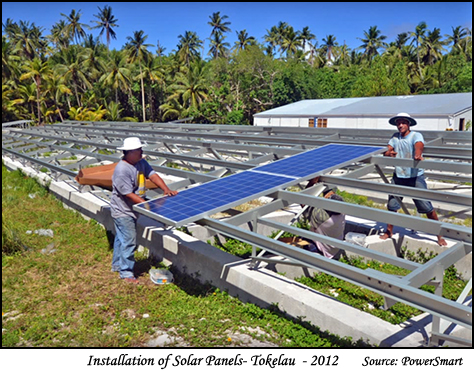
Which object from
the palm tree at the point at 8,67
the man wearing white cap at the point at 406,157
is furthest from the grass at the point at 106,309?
the palm tree at the point at 8,67

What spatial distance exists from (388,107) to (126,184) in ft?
91.2

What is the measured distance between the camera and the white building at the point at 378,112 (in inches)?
1059

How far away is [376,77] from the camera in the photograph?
144 ft

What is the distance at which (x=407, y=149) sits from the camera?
265 inches

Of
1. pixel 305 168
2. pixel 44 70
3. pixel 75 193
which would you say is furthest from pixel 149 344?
pixel 44 70

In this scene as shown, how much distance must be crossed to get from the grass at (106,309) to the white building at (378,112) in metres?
24.4

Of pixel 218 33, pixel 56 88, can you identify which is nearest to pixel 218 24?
pixel 218 33

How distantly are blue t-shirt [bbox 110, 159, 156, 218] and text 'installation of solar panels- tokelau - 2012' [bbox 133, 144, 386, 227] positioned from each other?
0.51 m

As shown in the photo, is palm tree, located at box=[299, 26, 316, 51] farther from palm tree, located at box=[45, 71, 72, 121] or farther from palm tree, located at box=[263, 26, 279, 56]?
palm tree, located at box=[45, 71, 72, 121]

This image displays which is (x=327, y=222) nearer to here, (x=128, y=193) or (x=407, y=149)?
(x=407, y=149)

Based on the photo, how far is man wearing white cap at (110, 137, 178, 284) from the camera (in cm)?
587

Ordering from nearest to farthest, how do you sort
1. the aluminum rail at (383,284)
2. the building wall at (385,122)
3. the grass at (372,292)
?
the aluminum rail at (383,284)
the grass at (372,292)
the building wall at (385,122)

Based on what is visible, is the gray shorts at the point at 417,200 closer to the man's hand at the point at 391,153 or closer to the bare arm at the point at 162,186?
the man's hand at the point at 391,153

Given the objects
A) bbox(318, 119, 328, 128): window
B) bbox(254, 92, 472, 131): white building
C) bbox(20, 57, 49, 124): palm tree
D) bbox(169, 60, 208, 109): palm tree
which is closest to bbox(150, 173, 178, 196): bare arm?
bbox(254, 92, 472, 131): white building
